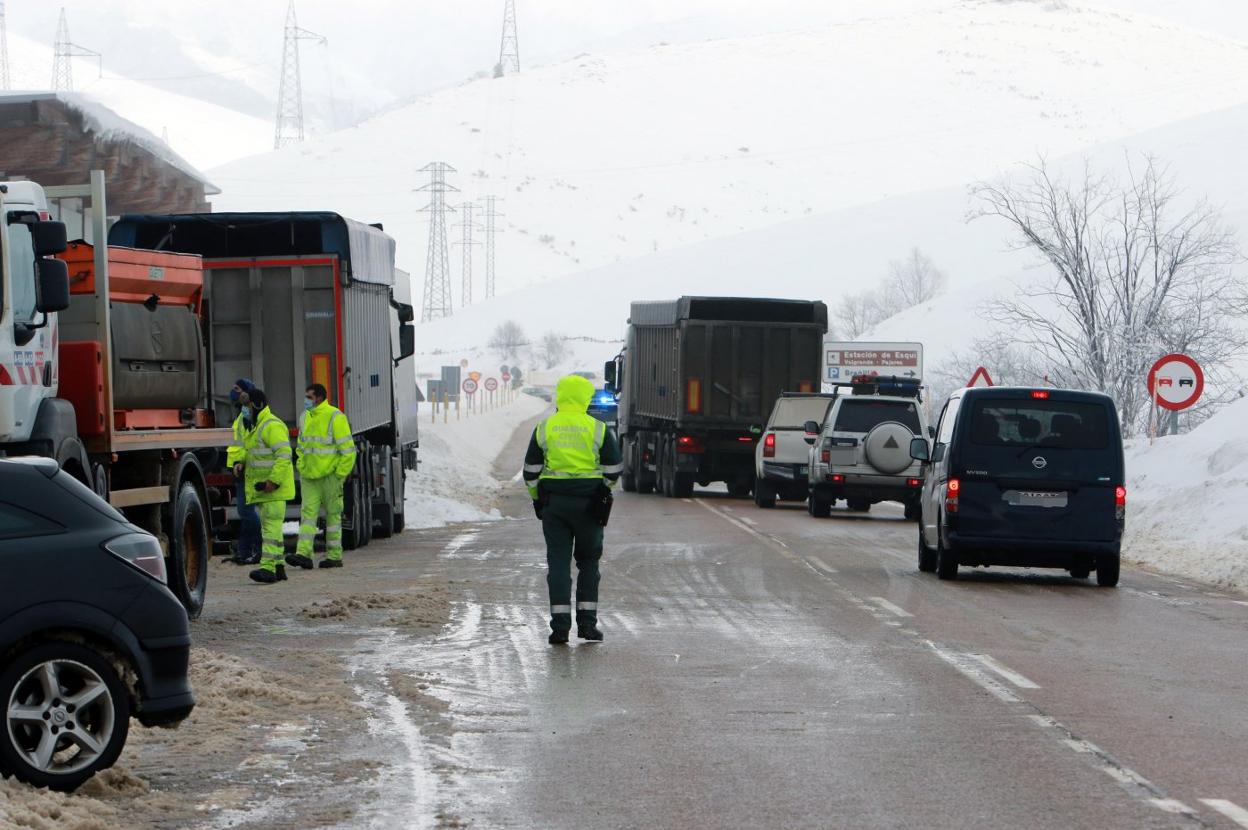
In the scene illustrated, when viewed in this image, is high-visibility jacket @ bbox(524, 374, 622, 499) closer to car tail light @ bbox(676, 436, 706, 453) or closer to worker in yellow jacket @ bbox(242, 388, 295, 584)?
worker in yellow jacket @ bbox(242, 388, 295, 584)

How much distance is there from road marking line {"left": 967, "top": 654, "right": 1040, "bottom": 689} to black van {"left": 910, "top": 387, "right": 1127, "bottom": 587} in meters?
5.70

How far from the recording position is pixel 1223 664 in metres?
12.3

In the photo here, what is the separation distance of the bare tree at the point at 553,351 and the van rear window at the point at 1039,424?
13348 centimetres

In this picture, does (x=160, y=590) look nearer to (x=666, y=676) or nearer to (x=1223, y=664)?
(x=666, y=676)

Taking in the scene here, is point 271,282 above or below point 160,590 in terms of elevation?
above

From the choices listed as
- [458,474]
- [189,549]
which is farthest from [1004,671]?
[458,474]

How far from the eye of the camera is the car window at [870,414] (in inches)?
1144

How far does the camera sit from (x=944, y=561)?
1819 cm

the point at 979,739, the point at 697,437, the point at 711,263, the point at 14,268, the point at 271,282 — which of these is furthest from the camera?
the point at 711,263

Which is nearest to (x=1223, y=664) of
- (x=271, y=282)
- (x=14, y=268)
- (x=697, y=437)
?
(x=14, y=268)

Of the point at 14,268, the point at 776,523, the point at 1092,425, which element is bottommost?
the point at 776,523

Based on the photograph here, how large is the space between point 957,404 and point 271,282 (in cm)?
734

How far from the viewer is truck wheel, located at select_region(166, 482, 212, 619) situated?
48.0 ft

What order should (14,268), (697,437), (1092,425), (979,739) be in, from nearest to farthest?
(979,739) < (14,268) < (1092,425) < (697,437)
